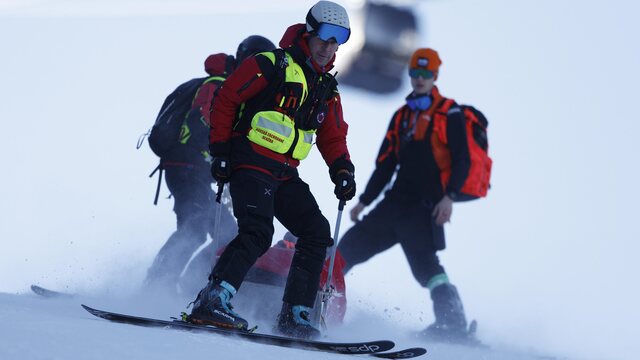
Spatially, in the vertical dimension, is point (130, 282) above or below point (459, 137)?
below

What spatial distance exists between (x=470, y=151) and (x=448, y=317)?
1.34 meters

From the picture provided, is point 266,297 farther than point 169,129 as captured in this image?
No

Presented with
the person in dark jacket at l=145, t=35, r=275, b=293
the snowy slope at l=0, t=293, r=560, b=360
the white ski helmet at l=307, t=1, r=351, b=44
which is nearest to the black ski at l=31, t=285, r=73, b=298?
the person in dark jacket at l=145, t=35, r=275, b=293

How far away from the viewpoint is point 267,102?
18.6 feet

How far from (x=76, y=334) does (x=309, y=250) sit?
2.02 meters

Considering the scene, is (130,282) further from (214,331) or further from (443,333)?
(214,331)

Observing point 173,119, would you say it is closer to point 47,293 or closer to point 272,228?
point 47,293

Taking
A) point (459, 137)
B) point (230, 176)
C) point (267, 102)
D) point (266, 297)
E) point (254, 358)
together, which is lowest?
point (254, 358)

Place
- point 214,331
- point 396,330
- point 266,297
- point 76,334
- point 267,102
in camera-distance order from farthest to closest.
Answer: point 396,330 → point 266,297 → point 267,102 → point 214,331 → point 76,334

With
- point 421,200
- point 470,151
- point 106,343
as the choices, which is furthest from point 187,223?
point 106,343

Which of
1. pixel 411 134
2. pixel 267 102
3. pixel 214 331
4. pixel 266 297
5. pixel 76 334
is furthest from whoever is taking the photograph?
pixel 411 134

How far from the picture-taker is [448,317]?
8156 mm

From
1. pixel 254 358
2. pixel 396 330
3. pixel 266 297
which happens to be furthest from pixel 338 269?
pixel 254 358

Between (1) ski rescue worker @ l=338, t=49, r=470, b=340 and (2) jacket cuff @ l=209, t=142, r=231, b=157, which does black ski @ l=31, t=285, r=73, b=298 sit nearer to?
(1) ski rescue worker @ l=338, t=49, r=470, b=340
